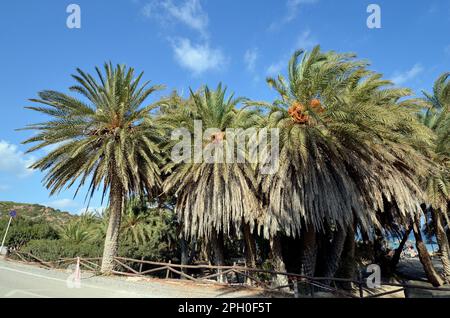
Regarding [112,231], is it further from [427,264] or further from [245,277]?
[427,264]

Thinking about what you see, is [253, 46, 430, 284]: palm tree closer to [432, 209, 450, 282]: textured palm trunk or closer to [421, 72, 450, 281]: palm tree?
[421, 72, 450, 281]: palm tree

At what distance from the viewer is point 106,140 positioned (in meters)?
16.7

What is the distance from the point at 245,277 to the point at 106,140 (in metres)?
11.5

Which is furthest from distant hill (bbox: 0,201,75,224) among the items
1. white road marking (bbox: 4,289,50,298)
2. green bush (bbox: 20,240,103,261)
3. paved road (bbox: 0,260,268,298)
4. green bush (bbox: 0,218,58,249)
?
white road marking (bbox: 4,289,50,298)

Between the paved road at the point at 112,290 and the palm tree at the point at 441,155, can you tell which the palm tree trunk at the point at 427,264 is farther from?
the paved road at the point at 112,290

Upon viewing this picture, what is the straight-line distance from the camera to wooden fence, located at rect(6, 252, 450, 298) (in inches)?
452

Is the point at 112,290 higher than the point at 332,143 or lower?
lower

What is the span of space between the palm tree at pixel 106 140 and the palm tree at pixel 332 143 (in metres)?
6.50

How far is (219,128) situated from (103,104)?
6.33m

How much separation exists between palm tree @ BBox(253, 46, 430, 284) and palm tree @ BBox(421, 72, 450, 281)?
14.8 ft

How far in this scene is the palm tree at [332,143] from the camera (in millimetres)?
14773

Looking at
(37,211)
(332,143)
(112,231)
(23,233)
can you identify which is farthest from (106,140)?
(37,211)

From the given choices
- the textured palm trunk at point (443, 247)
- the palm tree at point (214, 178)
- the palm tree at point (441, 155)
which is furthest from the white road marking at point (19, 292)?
the textured palm trunk at point (443, 247)
